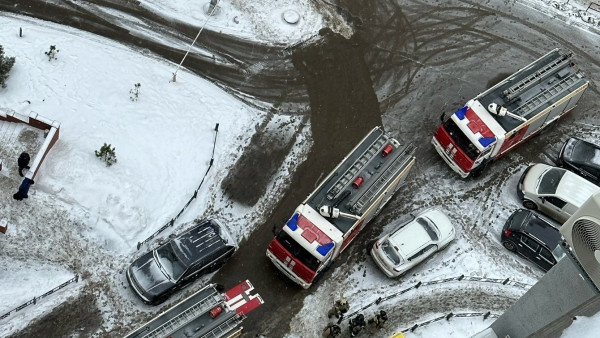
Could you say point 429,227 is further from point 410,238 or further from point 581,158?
point 581,158

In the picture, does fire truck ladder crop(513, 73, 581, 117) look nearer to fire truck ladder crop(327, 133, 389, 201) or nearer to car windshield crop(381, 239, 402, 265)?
fire truck ladder crop(327, 133, 389, 201)

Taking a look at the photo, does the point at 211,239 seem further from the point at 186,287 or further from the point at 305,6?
the point at 305,6

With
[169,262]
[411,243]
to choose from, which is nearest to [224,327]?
[169,262]

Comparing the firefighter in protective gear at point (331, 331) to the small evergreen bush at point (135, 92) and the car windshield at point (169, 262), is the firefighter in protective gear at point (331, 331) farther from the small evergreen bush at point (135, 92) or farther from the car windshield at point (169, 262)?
the small evergreen bush at point (135, 92)

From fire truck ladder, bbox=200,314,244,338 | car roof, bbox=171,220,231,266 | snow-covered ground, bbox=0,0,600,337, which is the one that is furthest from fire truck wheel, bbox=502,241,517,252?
fire truck ladder, bbox=200,314,244,338

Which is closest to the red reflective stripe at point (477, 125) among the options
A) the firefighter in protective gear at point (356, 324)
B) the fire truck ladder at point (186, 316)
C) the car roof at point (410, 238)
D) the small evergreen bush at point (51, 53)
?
the car roof at point (410, 238)

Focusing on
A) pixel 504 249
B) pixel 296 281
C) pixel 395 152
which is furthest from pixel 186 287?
pixel 504 249
